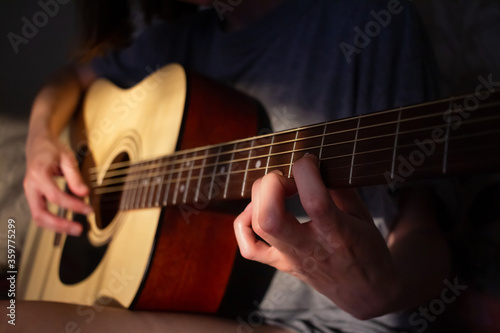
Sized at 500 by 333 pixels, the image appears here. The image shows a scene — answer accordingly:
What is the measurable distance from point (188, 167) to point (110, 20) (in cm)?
87

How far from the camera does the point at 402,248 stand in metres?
0.64

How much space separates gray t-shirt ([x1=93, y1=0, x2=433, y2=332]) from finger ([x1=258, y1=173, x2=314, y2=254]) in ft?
0.77

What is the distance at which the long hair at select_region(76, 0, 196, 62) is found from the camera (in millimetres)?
1291

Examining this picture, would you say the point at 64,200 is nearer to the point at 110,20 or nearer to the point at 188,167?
the point at 188,167

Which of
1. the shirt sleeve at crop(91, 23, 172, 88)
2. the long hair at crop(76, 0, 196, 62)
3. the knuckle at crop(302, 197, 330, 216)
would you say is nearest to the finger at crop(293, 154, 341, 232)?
the knuckle at crop(302, 197, 330, 216)

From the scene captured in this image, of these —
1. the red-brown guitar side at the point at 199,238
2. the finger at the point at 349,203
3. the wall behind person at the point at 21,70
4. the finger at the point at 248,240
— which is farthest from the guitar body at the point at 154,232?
the wall behind person at the point at 21,70

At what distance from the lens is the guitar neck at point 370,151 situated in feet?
1.23

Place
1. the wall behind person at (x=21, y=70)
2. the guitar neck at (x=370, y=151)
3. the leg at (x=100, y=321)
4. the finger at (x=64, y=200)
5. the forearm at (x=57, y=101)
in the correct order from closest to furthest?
the guitar neck at (x=370, y=151)
the leg at (x=100, y=321)
the finger at (x=64, y=200)
the forearm at (x=57, y=101)
the wall behind person at (x=21, y=70)

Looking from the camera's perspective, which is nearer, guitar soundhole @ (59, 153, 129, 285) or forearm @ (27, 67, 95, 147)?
guitar soundhole @ (59, 153, 129, 285)

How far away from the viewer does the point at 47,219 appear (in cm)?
97

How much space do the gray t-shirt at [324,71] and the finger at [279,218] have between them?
0.24m

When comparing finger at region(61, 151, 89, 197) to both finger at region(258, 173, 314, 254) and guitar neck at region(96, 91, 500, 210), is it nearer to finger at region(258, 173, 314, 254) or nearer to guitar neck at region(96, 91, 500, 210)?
guitar neck at region(96, 91, 500, 210)

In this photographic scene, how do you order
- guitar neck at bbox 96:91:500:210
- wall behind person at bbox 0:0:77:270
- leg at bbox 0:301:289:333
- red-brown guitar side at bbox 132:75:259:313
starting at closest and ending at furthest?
guitar neck at bbox 96:91:500:210, leg at bbox 0:301:289:333, red-brown guitar side at bbox 132:75:259:313, wall behind person at bbox 0:0:77:270

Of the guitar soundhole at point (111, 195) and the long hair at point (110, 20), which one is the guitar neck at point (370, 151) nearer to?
the guitar soundhole at point (111, 195)
